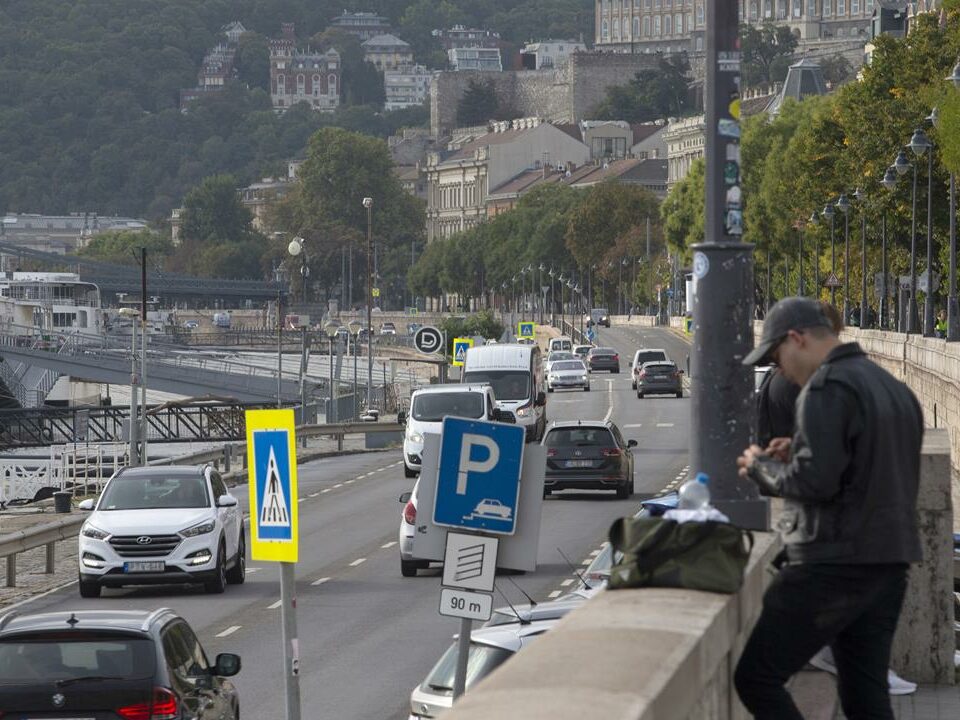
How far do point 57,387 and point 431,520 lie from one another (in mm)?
126185

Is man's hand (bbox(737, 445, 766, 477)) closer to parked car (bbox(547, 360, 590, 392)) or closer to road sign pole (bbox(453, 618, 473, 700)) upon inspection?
road sign pole (bbox(453, 618, 473, 700))

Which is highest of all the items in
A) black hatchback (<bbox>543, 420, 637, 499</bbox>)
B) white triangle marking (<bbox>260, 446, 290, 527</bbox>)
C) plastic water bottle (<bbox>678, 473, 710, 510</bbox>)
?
plastic water bottle (<bbox>678, 473, 710, 510</bbox>)

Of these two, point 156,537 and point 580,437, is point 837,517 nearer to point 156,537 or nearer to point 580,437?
point 156,537

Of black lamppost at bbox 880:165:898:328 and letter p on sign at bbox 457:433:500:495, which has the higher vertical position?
black lamppost at bbox 880:165:898:328

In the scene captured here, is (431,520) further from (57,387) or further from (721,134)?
(57,387)

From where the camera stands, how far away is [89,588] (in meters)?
25.8

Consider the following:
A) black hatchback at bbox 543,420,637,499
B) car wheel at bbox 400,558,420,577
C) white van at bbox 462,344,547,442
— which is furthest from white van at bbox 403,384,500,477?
car wheel at bbox 400,558,420,577

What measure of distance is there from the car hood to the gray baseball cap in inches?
721

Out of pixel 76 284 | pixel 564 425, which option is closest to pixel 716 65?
pixel 564 425

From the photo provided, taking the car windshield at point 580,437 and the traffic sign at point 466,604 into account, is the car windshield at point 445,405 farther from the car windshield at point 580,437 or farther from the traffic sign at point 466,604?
the traffic sign at point 466,604

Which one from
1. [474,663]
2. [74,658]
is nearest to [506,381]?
[474,663]

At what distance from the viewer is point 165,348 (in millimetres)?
133250

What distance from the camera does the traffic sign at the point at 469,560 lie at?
1280 cm

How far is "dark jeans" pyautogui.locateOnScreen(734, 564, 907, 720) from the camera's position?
7.72 m
